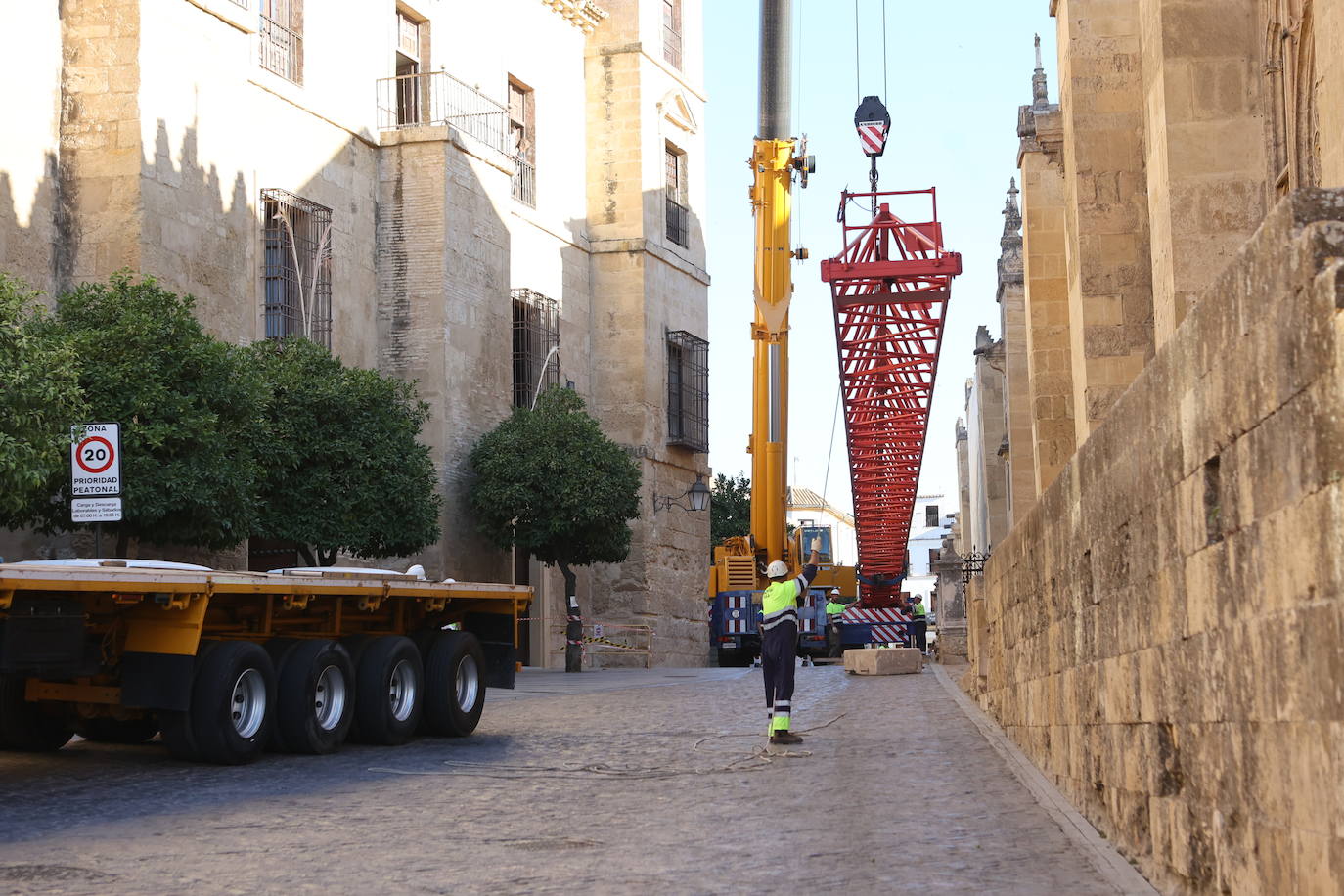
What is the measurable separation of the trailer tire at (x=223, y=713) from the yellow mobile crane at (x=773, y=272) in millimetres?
16046

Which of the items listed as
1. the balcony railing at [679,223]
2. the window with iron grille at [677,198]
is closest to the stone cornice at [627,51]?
the window with iron grille at [677,198]

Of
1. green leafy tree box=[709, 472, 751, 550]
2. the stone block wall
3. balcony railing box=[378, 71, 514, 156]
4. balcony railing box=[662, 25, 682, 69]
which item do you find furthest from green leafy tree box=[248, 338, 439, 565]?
green leafy tree box=[709, 472, 751, 550]

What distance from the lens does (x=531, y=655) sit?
3322 centimetres

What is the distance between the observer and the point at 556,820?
30.0ft

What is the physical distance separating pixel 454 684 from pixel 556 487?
13820 mm

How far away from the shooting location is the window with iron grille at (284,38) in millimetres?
26016

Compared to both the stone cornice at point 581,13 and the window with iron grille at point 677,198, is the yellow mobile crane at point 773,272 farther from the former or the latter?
the window with iron grille at point 677,198

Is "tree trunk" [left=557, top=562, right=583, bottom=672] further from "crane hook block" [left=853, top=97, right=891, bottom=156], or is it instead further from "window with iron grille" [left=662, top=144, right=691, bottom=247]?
"window with iron grille" [left=662, top=144, right=691, bottom=247]

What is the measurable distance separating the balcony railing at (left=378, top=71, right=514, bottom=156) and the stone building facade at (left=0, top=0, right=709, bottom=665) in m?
0.05

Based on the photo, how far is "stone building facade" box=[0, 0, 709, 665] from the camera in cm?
2116

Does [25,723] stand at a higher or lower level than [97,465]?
lower

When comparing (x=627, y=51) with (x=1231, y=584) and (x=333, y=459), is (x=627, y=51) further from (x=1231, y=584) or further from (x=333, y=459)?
(x=1231, y=584)

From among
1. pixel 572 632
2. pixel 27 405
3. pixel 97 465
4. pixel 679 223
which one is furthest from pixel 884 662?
pixel 97 465

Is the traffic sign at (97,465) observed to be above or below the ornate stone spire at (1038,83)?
below
